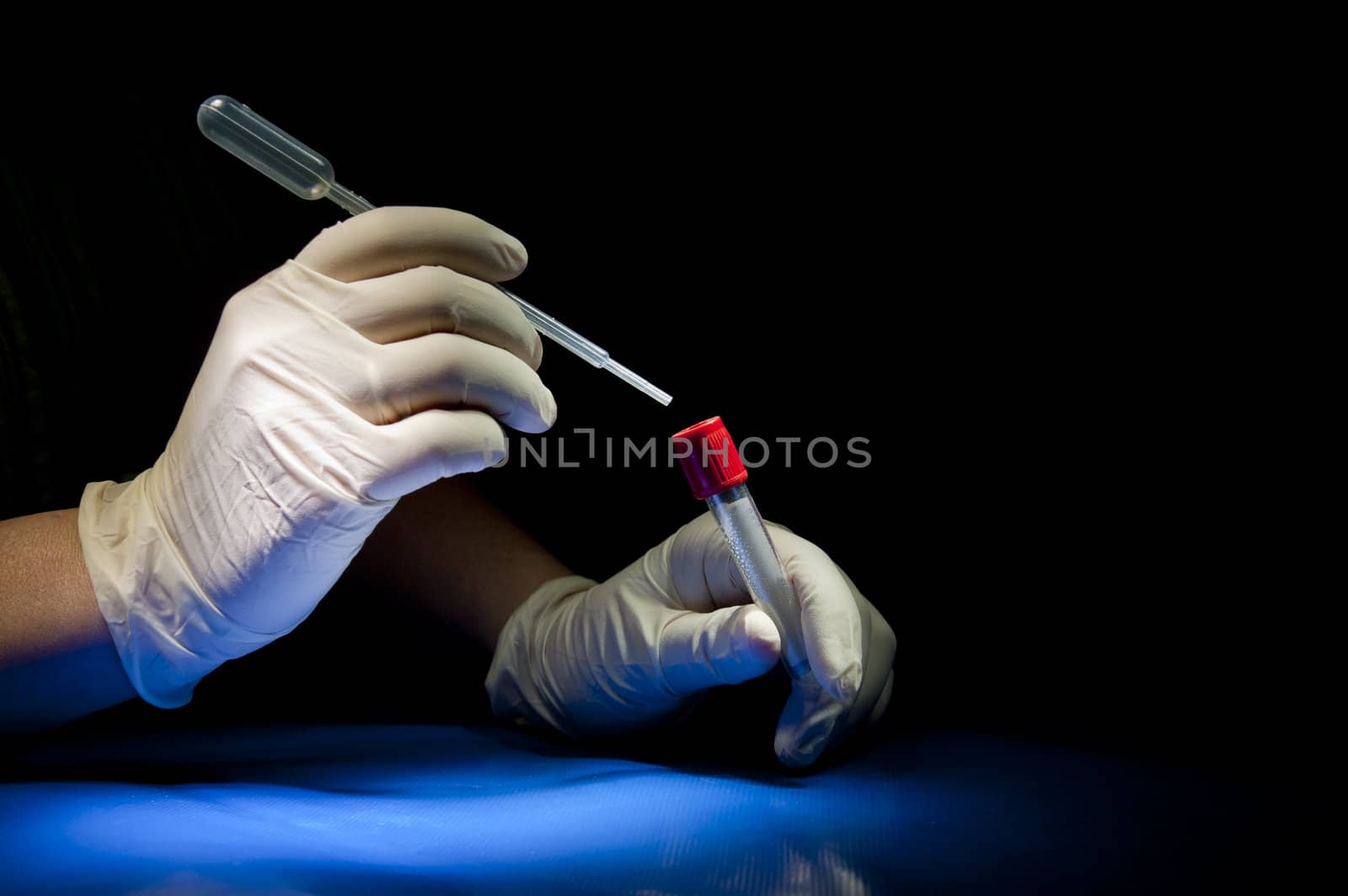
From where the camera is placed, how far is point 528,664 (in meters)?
1.37

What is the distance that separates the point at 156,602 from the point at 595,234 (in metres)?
0.99

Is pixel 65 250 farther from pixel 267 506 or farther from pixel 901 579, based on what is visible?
pixel 901 579

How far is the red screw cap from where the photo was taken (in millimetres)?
1022

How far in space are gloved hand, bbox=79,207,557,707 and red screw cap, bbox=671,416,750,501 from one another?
0.16 metres

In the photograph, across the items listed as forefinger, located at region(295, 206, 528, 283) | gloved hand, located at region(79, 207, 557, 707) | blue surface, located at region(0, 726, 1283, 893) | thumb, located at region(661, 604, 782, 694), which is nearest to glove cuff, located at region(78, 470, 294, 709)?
gloved hand, located at region(79, 207, 557, 707)

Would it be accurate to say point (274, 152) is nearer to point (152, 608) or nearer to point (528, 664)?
point (152, 608)

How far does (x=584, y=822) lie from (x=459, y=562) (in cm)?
71

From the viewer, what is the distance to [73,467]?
1.44 meters

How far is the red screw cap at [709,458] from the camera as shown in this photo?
102cm

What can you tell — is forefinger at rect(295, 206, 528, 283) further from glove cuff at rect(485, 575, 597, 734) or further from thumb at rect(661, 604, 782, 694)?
glove cuff at rect(485, 575, 597, 734)

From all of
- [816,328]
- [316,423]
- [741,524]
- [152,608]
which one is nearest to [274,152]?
[316,423]

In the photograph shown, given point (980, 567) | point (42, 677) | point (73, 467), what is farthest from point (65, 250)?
point (980, 567)

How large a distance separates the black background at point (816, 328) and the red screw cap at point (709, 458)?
0.59 meters

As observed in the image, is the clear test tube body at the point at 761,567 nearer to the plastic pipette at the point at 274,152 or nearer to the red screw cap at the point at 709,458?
the red screw cap at the point at 709,458
